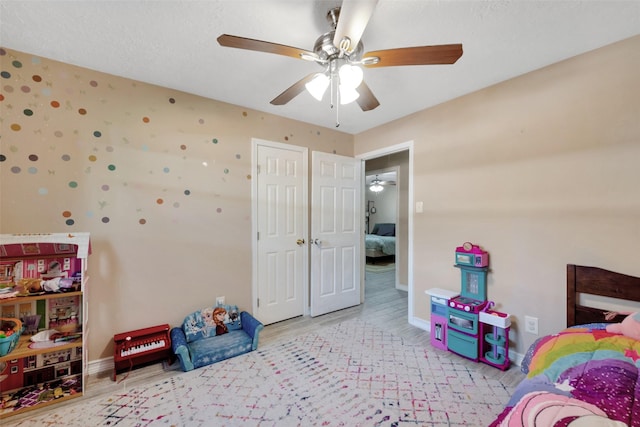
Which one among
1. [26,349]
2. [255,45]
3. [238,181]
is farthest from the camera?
[238,181]

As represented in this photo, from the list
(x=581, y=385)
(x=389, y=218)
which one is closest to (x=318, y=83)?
(x=581, y=385)

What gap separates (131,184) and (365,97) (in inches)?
81.4

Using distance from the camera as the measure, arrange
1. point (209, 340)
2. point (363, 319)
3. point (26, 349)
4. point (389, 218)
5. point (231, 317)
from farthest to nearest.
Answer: point (389, 218), point (363, 319), point (231, 317), point (209, 340), point (26, 349)

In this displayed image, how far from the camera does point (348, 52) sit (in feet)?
4.81

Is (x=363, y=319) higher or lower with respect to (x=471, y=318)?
lower

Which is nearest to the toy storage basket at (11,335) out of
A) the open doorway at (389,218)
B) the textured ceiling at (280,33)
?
the textured ceiling at (280,33)

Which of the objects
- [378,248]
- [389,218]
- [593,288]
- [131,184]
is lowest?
[378,248]

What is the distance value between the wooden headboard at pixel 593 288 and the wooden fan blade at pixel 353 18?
215 cm

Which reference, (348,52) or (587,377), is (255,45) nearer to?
(348,52)

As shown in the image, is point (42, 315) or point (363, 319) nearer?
point (42, 315)

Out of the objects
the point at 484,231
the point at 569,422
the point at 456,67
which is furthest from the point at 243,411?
the point at 456,67

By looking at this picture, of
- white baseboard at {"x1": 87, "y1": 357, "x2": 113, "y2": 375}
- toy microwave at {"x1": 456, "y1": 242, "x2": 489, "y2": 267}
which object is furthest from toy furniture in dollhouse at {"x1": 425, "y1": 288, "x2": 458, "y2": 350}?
white baseboard at {"x1": 87, "y1": 357, "x2": 113, "y2": 375}

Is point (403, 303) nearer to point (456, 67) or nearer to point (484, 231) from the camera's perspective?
point (484, 231)

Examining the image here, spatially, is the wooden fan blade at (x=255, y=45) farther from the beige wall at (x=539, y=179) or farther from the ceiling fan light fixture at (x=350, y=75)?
the beige wall at (x=539, y=179)
